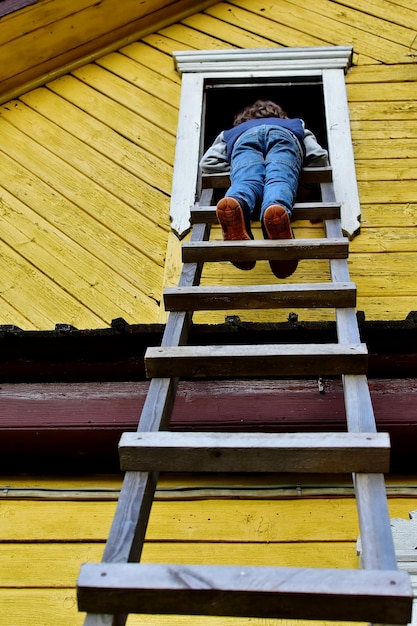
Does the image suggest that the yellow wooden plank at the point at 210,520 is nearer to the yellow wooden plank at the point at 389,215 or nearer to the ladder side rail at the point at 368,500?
the ladder side rail at the point at 368,500

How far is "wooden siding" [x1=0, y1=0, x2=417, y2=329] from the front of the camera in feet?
10.8

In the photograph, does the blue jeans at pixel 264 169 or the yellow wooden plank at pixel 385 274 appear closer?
the blue jeans at pixel 264 169

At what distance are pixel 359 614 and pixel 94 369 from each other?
1550 mm

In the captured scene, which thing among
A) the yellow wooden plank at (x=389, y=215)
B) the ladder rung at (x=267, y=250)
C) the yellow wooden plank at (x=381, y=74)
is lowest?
the ladder rung at (x=267, y=250)

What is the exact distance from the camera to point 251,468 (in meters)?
1.69

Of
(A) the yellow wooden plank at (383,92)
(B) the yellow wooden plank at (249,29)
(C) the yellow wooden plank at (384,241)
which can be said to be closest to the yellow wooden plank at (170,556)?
(C) the yellow wooden plank at (384,241)

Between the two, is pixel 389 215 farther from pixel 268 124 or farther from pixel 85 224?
pixel 85 224

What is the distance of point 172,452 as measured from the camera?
5.63 ft

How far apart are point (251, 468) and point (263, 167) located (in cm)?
181

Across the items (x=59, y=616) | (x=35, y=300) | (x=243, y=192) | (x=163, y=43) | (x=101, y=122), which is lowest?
(x=59, y=616)

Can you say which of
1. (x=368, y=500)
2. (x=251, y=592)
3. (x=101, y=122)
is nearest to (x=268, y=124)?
(x=101, y=122)

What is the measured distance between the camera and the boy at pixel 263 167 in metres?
2.68

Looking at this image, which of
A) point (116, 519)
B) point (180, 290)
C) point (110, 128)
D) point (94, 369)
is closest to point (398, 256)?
point (180, 290)

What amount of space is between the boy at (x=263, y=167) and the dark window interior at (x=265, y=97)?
76 cm
